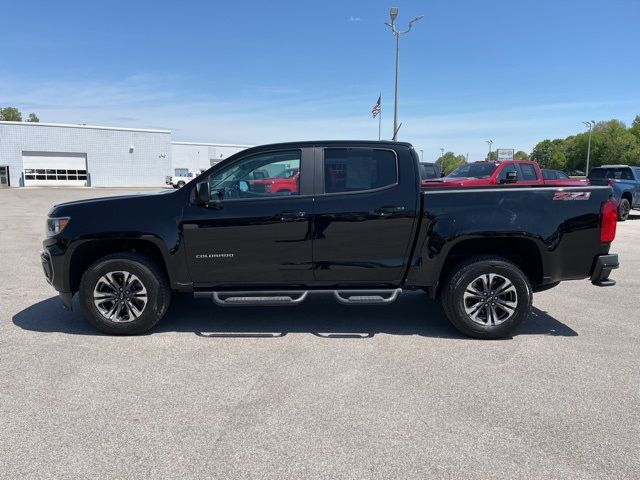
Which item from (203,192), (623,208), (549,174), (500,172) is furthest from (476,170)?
(203,192)

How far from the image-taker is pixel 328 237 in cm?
467

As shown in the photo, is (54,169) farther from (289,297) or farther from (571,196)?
(571,196)

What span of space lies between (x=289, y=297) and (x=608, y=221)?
3.16 m

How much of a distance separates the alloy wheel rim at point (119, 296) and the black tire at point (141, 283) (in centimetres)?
2

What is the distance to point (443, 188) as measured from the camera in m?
4.77

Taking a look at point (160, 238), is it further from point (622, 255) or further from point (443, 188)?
point (622, 255)

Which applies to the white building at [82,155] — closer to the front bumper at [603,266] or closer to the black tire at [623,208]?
the black tire at [623,208]

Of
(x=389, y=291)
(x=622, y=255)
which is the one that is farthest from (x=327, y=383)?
(x=622, y=255)

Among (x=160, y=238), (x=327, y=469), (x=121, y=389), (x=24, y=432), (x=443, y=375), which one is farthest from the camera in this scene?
(x=160, y=238)

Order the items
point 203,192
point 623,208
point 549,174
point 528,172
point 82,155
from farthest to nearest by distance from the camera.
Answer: point 82,155 → point 549,174 → point 623,208 → point 528,172 → point 203,192

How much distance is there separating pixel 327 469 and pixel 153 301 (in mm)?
2761

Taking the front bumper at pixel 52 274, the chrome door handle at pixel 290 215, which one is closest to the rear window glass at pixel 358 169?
the chrome door handle at pixel 290 215

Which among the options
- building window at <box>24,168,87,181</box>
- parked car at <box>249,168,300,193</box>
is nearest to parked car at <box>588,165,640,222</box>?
parked car at <box>249,168,300,193</box>

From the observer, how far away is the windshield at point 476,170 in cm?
1435
